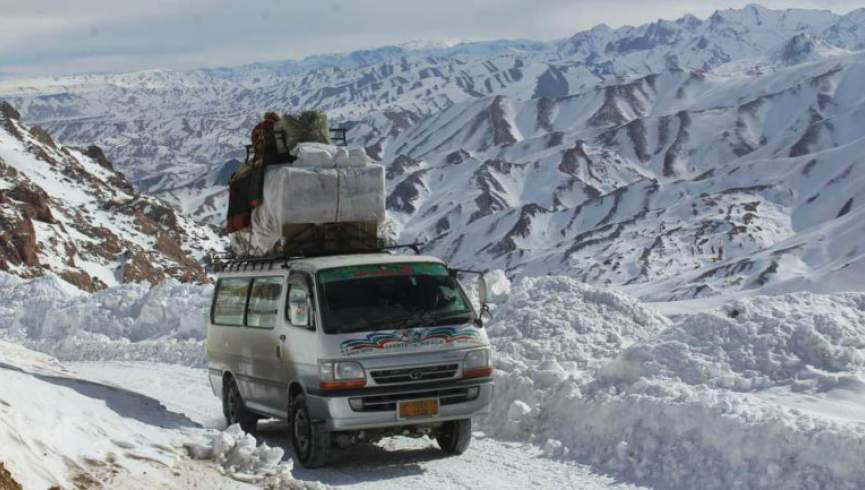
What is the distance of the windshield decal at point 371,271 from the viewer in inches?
458

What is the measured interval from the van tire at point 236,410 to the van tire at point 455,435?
2774 millimetres

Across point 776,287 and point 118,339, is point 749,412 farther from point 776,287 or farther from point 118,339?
point 776,287

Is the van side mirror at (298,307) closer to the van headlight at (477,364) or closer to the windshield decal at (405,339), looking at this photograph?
the windshield decal at (405,339)

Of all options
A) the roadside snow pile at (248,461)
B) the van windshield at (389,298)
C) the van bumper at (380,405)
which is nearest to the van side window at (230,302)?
the van windshield at (389,298)

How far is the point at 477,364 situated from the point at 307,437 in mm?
1967

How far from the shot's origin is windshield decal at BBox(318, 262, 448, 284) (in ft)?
38.2

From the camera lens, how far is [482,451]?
40.4 ft

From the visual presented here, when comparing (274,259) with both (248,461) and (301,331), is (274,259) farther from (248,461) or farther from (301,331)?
(248,461)

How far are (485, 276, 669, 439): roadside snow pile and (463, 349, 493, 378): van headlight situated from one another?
72.5 inches

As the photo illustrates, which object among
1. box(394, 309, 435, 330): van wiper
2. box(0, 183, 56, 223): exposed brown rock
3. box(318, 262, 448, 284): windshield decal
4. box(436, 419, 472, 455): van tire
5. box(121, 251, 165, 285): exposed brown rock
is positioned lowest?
box(436, 419, 472, 455): van tire

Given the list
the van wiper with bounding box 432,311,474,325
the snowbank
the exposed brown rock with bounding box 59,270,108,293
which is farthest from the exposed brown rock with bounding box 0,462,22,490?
the exposed brown rock with bounding box 59,270,108,293

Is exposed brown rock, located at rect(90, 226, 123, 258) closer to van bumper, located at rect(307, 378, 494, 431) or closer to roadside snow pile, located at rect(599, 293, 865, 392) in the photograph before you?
roadside snow pile, located at rect(599, 293, 865, 392)

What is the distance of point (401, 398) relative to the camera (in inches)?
434

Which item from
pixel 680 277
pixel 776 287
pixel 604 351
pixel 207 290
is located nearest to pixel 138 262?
pixel 776 287
